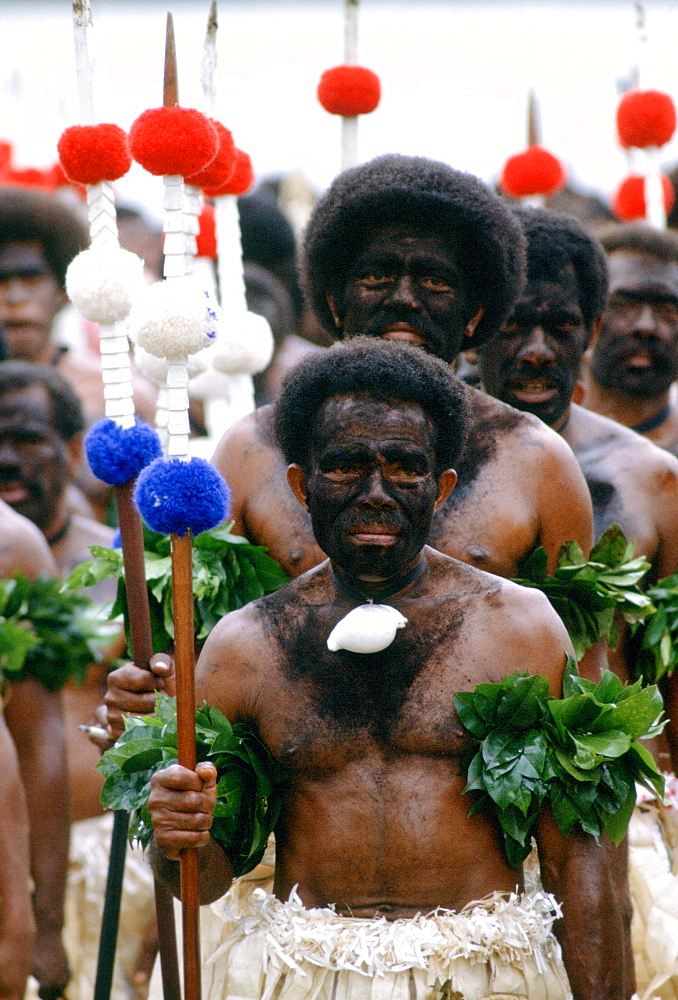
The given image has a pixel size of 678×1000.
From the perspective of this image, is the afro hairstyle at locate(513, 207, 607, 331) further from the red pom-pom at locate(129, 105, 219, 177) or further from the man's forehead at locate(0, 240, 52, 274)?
the man's forehead at locate(0, 240, 52, 274)

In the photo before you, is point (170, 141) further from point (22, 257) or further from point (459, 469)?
point (22, 257)

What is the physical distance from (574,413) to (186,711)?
7.73 feet

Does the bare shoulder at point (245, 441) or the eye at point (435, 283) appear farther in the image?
the bare shoulder at point (245, 441)

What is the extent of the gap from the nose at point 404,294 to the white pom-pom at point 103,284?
2.31 ft

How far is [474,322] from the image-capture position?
14.9 ft

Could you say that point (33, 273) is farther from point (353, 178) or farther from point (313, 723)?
point (313, 723)

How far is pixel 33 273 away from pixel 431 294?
473 centimetres

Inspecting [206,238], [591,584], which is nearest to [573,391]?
[591,584]

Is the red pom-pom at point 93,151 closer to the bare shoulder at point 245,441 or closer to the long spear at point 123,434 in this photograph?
the long spear at point 123,434

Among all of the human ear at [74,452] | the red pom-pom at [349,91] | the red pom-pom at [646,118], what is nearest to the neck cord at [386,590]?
the red pom-pom at [349,91]

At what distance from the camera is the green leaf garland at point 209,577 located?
4344 millimetres

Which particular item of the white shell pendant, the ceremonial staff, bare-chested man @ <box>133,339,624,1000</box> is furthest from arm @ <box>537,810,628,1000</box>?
the ceremonial staff

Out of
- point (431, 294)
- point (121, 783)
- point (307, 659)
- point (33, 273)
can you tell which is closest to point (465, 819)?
point (307, 659)

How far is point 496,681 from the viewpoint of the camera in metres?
3.66
